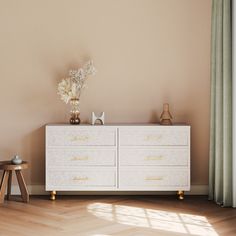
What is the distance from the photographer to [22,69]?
4992 mm

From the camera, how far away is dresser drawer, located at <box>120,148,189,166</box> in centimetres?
469

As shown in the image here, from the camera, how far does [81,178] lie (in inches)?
185

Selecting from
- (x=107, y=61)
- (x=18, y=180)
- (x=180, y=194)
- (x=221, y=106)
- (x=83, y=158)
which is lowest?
(x=180, y=194)

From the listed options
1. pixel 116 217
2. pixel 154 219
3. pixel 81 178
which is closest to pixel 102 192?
pixel 81 178

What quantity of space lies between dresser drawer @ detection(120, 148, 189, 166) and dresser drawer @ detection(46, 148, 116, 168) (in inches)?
4.9

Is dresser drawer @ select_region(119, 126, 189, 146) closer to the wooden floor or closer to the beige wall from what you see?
the beige wall

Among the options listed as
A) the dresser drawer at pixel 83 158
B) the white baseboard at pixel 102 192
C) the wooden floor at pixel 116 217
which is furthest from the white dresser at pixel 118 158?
the white baseboard at pixel 102 192

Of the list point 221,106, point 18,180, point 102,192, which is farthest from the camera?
point 102,192

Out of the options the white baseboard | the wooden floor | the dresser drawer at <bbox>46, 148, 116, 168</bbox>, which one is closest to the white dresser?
the dresser drawer at <bbox>46, 148, 116, 168</bbox>

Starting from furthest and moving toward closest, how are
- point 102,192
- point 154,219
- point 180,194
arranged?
1. point 102,192
2. point 180,194
3. point 154,219

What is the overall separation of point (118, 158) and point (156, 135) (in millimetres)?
429

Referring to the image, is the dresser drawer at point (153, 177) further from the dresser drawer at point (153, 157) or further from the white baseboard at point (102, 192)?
the white baseboard at point (102, 192)

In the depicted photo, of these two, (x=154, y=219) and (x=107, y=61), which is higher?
(x=107, y=61)

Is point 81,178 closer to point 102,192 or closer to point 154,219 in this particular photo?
point 102,192
